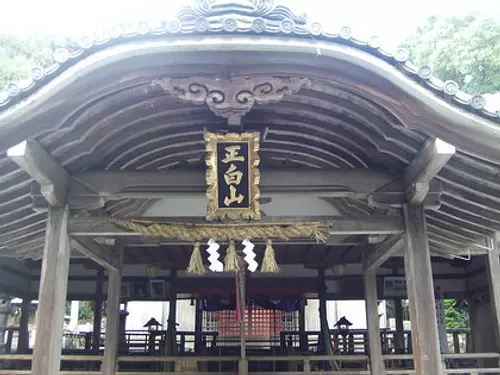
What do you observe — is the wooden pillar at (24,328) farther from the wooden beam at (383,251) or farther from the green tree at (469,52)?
the green tree at (469,52)

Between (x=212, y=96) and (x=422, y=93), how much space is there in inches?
76.2

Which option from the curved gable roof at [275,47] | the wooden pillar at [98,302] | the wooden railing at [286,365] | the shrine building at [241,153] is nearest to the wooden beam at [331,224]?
the shrine building at [241,153]

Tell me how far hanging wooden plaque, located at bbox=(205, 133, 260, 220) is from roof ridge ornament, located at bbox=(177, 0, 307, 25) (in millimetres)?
1253

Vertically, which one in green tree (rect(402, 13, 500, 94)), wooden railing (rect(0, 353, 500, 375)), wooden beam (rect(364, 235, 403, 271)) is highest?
green tree (rect(402, 13, 500, 94))

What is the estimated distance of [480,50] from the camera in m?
20.0

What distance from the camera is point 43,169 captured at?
531cm

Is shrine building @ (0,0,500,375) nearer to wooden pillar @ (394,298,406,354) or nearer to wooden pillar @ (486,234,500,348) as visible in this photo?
wooden pillar @ (486,234,500,348)

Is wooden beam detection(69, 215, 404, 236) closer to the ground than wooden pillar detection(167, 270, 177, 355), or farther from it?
farther from it

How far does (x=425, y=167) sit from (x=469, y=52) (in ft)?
57.5

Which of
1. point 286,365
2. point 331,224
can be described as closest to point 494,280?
point 331,224

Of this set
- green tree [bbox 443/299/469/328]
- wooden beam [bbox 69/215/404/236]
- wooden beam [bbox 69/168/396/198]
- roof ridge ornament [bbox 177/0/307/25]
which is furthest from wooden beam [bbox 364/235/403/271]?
green tree [bbox 443/299/469/328]

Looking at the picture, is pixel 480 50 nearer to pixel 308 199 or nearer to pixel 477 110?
pixel 308 199

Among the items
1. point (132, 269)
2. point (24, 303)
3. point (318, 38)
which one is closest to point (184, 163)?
point (318, 38)

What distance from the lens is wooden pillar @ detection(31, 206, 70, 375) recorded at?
5480 mm
